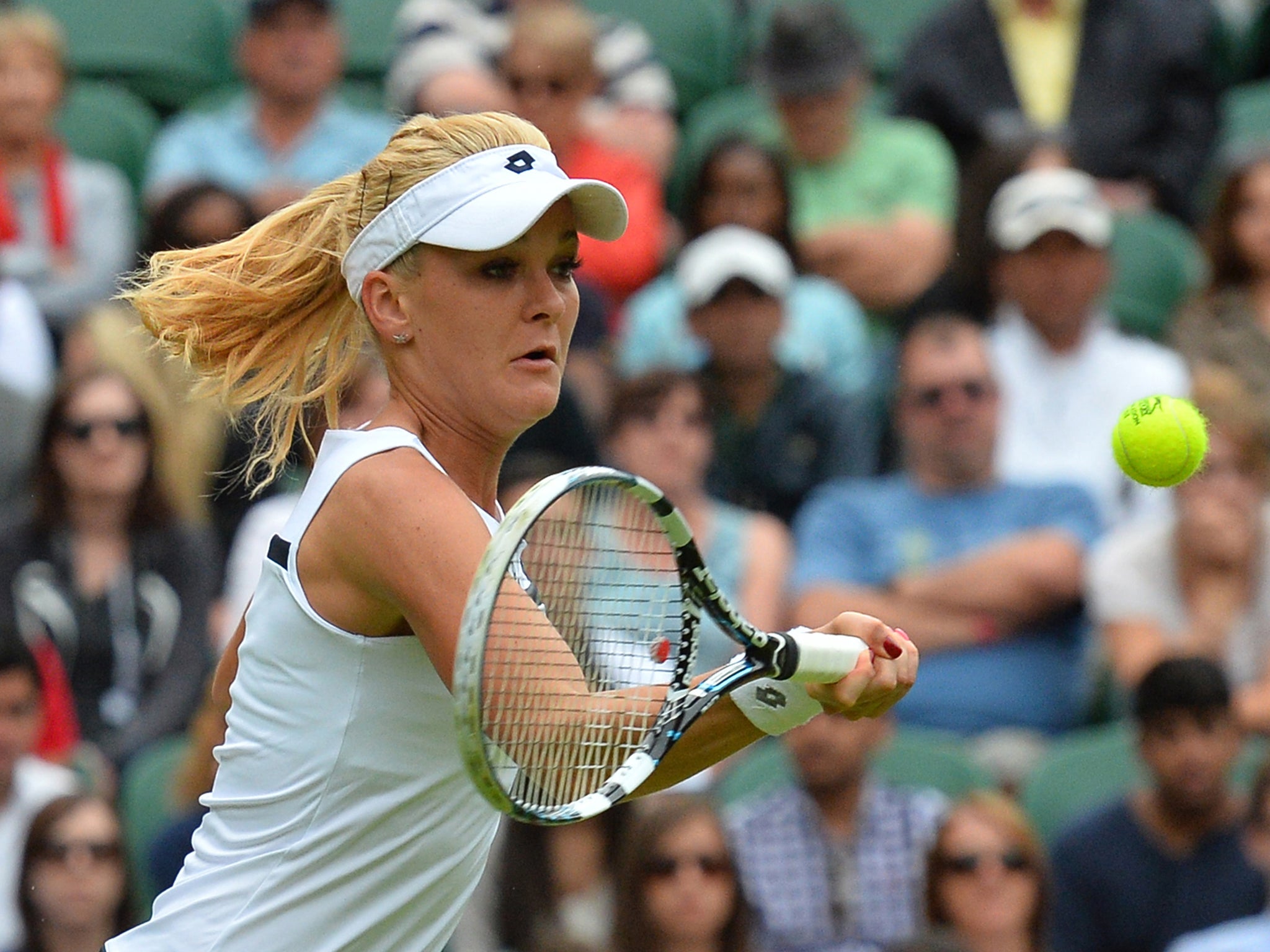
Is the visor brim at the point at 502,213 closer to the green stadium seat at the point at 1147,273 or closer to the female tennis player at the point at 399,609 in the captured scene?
the female tennis player at the point at 399,609

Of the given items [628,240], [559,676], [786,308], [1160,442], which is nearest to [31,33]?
[628,240]

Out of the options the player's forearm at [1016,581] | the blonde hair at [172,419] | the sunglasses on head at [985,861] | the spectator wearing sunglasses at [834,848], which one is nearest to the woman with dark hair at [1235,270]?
the player's forearm at [1016,581]

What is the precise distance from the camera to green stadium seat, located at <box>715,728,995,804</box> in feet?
16.6

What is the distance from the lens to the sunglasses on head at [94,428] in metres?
5.55

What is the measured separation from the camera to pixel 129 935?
253cm

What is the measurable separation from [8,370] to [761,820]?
265cm

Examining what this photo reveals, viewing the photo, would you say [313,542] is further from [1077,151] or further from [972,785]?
[1077,151]

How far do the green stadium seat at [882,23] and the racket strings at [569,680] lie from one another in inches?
213

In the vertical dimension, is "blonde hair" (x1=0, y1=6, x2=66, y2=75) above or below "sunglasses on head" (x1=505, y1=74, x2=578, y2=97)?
above

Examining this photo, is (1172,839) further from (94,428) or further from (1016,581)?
(94,428)

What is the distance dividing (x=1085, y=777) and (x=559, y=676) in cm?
315

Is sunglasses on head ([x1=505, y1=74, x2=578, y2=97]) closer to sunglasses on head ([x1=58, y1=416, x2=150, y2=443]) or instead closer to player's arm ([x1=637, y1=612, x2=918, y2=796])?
sunglasses on head ([x1=58, y1=416, x2=150, y2=443])

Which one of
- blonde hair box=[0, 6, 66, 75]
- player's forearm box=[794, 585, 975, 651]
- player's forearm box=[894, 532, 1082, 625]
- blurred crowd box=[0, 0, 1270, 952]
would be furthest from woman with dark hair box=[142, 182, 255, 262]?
player's forearm box=[894, 532, 1082, 625]

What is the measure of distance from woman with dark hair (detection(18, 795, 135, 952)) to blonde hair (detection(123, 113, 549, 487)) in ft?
7.58
